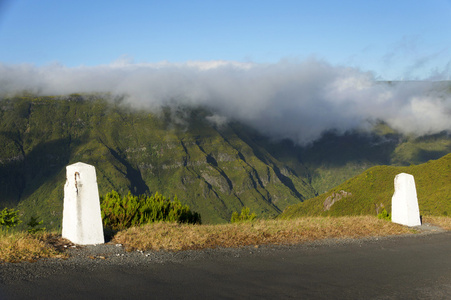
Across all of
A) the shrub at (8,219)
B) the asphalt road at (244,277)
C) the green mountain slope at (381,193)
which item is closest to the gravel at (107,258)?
the asphalt road at (244,277)

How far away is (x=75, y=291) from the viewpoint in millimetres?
7543

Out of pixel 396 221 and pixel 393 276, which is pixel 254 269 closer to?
pixel 393 276

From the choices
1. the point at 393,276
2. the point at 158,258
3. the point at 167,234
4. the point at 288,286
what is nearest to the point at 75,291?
the point at 158,258

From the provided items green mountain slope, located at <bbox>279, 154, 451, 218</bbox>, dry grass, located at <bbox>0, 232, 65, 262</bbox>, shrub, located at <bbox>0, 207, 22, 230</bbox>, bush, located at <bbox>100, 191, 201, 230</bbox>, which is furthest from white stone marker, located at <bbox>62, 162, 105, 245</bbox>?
green mountain slope, located at <bbox>279, 154, 451, 218</bbox>

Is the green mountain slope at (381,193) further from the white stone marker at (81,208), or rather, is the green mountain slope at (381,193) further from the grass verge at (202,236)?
the white stone marker at (81,208)

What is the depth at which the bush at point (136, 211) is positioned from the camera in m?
14.2

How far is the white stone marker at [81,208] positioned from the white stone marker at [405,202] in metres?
13.9

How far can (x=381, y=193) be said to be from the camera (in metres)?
135

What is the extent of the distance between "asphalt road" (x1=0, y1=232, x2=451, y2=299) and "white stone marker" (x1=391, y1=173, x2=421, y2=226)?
6901 mm

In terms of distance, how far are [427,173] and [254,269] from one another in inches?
4693

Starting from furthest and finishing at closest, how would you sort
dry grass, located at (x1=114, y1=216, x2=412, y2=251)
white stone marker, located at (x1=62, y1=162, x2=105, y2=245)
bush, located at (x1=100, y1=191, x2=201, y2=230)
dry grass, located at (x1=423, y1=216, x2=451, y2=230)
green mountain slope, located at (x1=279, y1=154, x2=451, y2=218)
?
green mountain slope, located at (x1=279, y1=154, x2=451, y2=218)
dry grass, located at (x1=423, y1=216, x2=451, y2=230)
bush, located at (x1=100, y1=191, x2=201, y2=230)
dry grass, located at (x1=114, y1=216, x2=412, y2=251)
white stone marker, located at (x1=62, y1=162, x2=105, y2=245)

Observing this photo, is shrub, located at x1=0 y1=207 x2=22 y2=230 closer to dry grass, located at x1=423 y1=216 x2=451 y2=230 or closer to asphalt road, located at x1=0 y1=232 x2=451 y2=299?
asphalt road, located at x1=0 y1=232 x2=451 y2=299

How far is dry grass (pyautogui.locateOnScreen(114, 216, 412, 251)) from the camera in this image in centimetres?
1178

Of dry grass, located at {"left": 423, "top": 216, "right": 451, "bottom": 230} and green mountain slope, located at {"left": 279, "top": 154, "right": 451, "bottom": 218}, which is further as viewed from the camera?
green mountain slope, located at {"left": 279, "top": 154, "right": 451, "bottom": 218}
